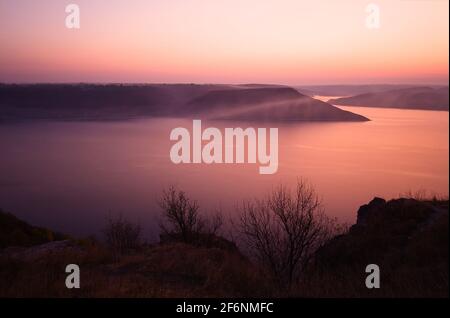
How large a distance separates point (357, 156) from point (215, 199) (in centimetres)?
2655

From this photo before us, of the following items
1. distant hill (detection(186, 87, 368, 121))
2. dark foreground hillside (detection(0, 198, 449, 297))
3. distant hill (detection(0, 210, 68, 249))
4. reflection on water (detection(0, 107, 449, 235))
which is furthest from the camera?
distant hill (detection(186, 87, 368, 121))

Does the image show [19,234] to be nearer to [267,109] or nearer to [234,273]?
[234,273]

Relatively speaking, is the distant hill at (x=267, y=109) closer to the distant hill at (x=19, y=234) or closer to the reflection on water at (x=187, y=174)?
the reflection on water at (x=187, y=174)

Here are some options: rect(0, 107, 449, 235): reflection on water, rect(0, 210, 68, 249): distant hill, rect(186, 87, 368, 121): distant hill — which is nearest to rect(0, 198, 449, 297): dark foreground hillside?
rect(0, 210, 68, 249): distant hill

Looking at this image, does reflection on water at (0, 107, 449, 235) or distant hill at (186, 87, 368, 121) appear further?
distant hill at (186, 87, 368, 121)

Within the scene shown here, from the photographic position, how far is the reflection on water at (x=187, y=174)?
33.9m

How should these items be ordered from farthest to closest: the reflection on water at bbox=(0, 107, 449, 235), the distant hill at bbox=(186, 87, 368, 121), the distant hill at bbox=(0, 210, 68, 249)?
the distant hill at bbox=(186, 87, 368, 121) < the reflection on water at bbox=(0, 107, 449, 235) < the distant hill at bbox=(0, 210, 68, 249)

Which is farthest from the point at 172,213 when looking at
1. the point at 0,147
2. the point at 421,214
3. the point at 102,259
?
the point at 0,147

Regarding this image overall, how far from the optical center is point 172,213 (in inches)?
641

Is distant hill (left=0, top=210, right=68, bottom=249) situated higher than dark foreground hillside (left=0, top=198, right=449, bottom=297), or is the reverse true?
dark foreground hillside (left=0, top=198, right=449, bottom=297)

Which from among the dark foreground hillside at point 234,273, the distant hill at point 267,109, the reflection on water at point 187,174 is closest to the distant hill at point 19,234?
the reflection on water at point 187,174

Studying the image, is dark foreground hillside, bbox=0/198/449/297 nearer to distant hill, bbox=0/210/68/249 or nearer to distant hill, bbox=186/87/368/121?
distant hill, bbox=0/210/68/249

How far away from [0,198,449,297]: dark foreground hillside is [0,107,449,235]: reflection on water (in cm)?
1157

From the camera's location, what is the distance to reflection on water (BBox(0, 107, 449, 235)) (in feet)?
111
